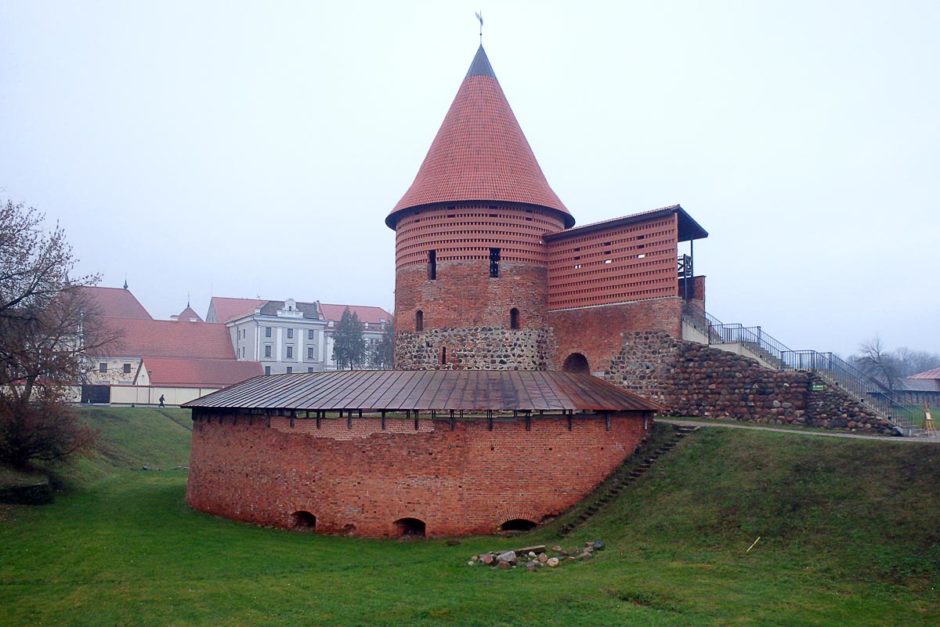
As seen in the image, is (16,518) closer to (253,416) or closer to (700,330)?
(253,416)

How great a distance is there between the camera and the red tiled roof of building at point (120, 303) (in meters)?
57.0

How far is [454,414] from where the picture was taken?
1603 cm

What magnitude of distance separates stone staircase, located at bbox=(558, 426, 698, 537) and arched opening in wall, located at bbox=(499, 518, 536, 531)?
91cm

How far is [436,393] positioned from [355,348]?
4064cm

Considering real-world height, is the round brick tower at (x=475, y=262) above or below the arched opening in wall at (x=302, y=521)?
above

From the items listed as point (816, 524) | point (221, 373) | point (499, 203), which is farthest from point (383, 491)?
point (221, 373)

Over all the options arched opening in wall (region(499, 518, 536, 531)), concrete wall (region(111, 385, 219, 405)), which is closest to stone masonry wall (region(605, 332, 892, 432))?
arched opening in wall (region(499, 518, 536, 531))

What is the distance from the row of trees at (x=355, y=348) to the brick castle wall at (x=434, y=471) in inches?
1490

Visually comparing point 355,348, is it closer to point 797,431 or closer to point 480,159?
point 480,159

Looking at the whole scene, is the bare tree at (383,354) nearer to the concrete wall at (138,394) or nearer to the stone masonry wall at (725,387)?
the concrete wall at (138,394)

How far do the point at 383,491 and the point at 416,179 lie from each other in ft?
38.8

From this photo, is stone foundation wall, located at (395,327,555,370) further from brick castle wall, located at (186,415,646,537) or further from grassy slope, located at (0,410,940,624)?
grassy slope, located at (0,410,940,624)

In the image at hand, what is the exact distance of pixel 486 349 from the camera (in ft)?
72.1

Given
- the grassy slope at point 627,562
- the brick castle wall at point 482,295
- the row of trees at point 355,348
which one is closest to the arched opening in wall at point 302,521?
the grassy slope at point 627,562
